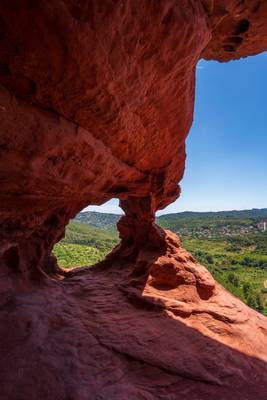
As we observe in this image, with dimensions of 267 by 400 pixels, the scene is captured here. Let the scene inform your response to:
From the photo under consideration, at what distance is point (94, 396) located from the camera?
18.2ft

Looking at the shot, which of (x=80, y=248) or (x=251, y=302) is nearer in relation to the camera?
(x=251, y=302)

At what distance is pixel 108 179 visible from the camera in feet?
31.3

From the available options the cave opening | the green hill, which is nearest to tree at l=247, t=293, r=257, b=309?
the green hill

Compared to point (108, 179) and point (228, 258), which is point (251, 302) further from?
point (108, 179)

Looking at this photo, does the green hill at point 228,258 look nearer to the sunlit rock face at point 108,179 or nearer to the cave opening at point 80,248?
the cave opening at point 80,248

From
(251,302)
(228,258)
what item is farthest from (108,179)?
(228,258)

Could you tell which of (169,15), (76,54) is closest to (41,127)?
(76,54)

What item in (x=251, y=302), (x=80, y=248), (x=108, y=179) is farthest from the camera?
(x=80, y=248)

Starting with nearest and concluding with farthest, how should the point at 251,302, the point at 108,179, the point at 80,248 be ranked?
the point at 108,179, the point at 251,302, the point at 80,248

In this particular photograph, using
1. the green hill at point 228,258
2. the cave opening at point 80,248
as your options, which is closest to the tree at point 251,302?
the green hill at point 228,258

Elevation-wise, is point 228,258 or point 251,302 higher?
point 228,258

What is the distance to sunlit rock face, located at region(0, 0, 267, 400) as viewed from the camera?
495 centimetres

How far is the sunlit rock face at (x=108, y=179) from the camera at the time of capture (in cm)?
495

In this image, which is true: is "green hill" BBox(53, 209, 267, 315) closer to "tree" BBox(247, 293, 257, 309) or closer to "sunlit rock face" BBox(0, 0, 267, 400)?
"tree" BBox(247, 293, 257, 309)
